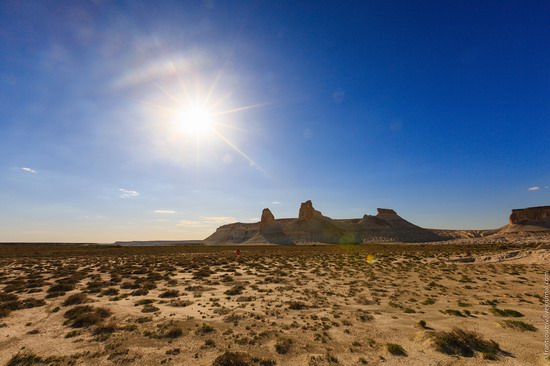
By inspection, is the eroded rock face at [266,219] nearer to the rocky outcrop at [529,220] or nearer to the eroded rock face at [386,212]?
the eroded rock face at [386,212]

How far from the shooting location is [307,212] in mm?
157875

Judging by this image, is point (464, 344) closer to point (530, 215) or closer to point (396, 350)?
point (396, 350)

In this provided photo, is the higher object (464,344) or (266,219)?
(266,219)

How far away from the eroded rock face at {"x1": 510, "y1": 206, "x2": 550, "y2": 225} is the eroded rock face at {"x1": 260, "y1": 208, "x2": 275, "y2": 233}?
13550cm

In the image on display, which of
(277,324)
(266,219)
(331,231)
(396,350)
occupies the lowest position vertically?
(396,350)

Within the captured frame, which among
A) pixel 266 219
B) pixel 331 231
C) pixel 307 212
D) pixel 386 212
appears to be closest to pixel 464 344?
pixel 331 231

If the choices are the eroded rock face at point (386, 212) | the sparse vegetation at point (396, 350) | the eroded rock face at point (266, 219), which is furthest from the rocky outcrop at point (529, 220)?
the sparse vegetation at point (396, 350)

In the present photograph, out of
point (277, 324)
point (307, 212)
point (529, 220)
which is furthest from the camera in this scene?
point (307, 212)

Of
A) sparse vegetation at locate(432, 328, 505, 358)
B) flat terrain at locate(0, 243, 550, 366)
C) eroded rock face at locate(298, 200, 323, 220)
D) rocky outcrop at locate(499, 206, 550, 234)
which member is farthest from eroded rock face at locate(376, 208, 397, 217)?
sparse vegetation at locate(432, 328, 505, 358)

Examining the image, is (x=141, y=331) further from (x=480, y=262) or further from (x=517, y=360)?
(x=480, y=262)

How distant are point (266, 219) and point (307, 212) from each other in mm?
26347

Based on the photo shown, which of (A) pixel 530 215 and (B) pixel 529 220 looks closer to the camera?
(B) pixel 529 220

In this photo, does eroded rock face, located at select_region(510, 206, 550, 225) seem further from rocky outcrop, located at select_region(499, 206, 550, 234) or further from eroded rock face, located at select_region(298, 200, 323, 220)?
eroded rock face, located at select_region(298, 200, 323, 220)

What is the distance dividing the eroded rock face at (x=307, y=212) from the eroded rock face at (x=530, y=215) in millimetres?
106719
